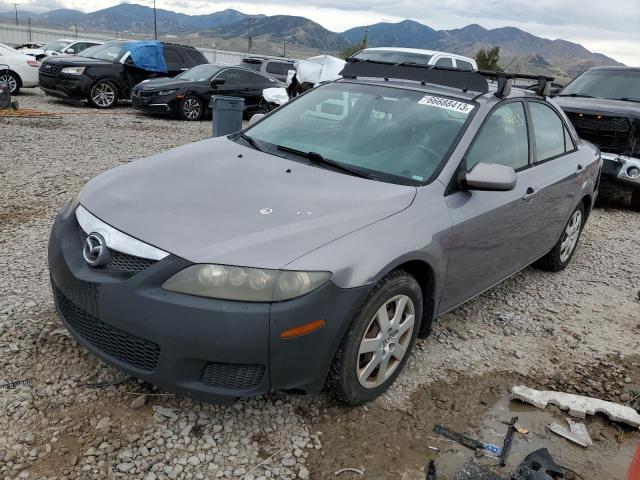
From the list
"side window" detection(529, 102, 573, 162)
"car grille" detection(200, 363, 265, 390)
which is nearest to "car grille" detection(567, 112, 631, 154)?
"side window" detection(529, 102, 573, 162)

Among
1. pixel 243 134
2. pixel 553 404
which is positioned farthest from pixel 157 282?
pixel 553 404

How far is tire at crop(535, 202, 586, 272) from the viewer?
4.95 m

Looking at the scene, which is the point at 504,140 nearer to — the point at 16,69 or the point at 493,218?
the point at 493,218

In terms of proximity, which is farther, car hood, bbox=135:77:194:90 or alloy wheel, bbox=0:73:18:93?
alloy wheel, bbox=0:73:18:93

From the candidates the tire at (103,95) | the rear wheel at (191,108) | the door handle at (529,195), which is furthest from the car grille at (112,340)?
the tire at (103,95)

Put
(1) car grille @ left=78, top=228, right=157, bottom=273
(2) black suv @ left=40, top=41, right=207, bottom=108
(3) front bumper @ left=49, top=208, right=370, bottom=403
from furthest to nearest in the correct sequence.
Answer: (2) black suv @ left=40, top=41, right=207, bottom=108 → (1) car grille @ left=78, top=228, right=157, bottom=273 → (3) front bumper @ left=49, top=208, right=370, bottom=403

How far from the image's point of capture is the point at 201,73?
44.2 feet

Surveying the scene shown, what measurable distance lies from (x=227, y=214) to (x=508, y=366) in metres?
2.09

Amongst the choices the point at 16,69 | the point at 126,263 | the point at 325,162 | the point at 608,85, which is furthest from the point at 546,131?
the point at 16,69

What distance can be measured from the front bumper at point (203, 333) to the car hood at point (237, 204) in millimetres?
193

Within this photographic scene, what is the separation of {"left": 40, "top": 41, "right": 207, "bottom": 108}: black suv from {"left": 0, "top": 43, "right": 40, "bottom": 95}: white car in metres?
0.80

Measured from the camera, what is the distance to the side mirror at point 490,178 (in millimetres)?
3080

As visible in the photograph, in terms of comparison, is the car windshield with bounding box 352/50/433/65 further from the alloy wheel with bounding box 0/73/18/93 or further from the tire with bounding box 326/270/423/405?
the tire with bounding box 326/270/423/405

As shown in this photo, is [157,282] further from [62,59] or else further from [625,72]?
[62,59]
